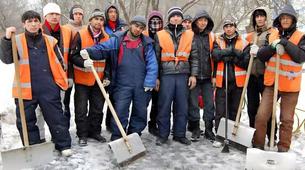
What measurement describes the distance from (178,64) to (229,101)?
1.01m

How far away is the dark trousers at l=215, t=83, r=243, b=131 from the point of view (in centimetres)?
544

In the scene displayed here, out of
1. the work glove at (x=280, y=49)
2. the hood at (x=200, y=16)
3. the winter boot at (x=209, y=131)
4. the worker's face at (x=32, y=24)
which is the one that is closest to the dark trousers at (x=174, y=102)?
the winter boot at (x=209, y=131)

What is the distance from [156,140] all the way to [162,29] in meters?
1.74

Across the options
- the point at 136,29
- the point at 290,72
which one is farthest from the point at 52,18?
the point at 290,72

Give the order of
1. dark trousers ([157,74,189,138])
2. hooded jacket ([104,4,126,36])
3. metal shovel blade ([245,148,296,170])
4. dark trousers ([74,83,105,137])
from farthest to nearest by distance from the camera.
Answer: hooded jacket ([104,4,126,36]), dark trousers ([157,74,189,138]), dark trousers ([74,83,105,137]), metal shovel blade ([245,148,296,170])

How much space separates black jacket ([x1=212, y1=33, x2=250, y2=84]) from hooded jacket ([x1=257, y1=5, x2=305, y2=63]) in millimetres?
340

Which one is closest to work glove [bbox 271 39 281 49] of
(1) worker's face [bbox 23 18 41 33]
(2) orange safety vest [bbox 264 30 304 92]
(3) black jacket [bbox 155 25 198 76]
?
(2) orange safety vest [bbox 264 30 304 92]

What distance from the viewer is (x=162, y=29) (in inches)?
221

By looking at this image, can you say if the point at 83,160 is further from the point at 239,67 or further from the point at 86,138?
the point at 239,67

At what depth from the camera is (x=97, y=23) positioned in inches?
201

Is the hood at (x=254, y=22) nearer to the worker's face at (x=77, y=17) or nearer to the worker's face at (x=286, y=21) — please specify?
the worker's face at (x=286, y=21)

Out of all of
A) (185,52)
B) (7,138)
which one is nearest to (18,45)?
(7,138)

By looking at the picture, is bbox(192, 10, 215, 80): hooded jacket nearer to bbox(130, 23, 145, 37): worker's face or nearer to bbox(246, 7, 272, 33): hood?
bbox(246, 7, 272, 33): hood

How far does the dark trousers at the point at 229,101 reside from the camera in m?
5.44
